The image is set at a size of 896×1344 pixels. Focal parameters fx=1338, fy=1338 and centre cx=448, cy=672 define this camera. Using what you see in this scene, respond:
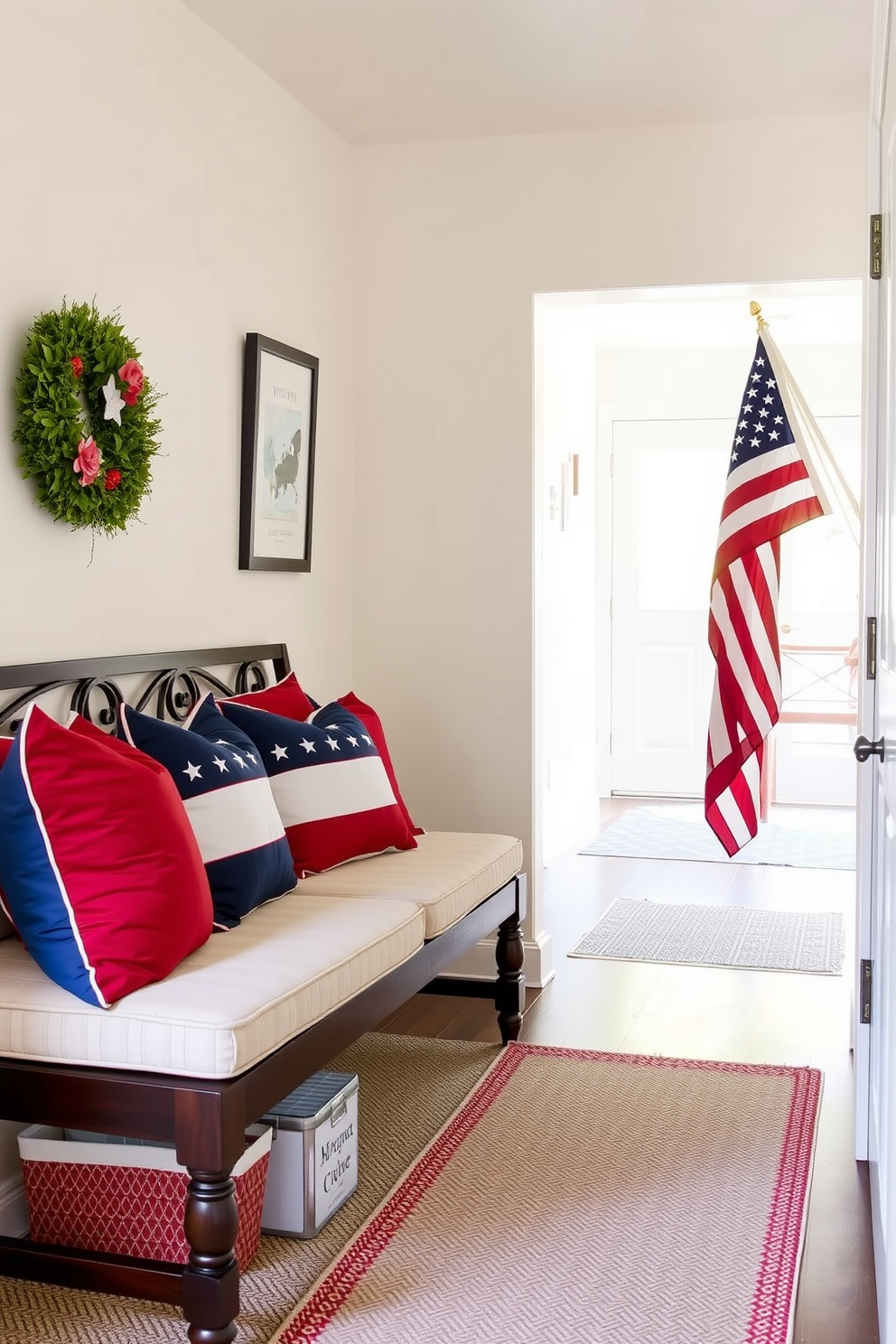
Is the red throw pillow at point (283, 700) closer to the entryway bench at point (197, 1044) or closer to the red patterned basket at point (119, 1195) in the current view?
the entryway bench at point (197, 1044)

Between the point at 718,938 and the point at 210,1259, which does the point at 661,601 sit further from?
the point at 210,1259

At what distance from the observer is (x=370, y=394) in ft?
13.8

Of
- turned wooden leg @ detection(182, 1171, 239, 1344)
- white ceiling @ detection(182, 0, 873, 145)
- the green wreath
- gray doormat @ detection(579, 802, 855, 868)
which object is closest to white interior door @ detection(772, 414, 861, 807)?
gray doormat @ detection(579, 802, 855, 868)

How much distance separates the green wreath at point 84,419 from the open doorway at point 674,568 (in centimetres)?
429

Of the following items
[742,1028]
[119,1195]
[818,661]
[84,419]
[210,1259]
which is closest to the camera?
[210,1259]

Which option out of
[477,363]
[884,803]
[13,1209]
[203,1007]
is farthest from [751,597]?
[13,1209]

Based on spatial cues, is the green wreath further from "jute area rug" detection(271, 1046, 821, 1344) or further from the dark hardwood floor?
the dark hardwood floor

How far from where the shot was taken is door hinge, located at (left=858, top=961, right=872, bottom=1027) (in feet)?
9.41

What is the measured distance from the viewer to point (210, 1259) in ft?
6.46

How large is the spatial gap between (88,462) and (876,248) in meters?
1.69

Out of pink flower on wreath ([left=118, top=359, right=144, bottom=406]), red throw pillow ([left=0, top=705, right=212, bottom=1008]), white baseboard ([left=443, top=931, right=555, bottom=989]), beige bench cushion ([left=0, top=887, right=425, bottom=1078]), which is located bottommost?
white baseboard ([left=443, top=931, right=555, bottom=989])

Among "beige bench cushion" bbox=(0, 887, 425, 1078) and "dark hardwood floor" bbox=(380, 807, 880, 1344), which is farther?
"dark hardwood floor" bbox=(380, 807, 880, 1344)

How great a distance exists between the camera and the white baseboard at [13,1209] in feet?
8.21

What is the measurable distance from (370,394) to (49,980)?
2.50m
